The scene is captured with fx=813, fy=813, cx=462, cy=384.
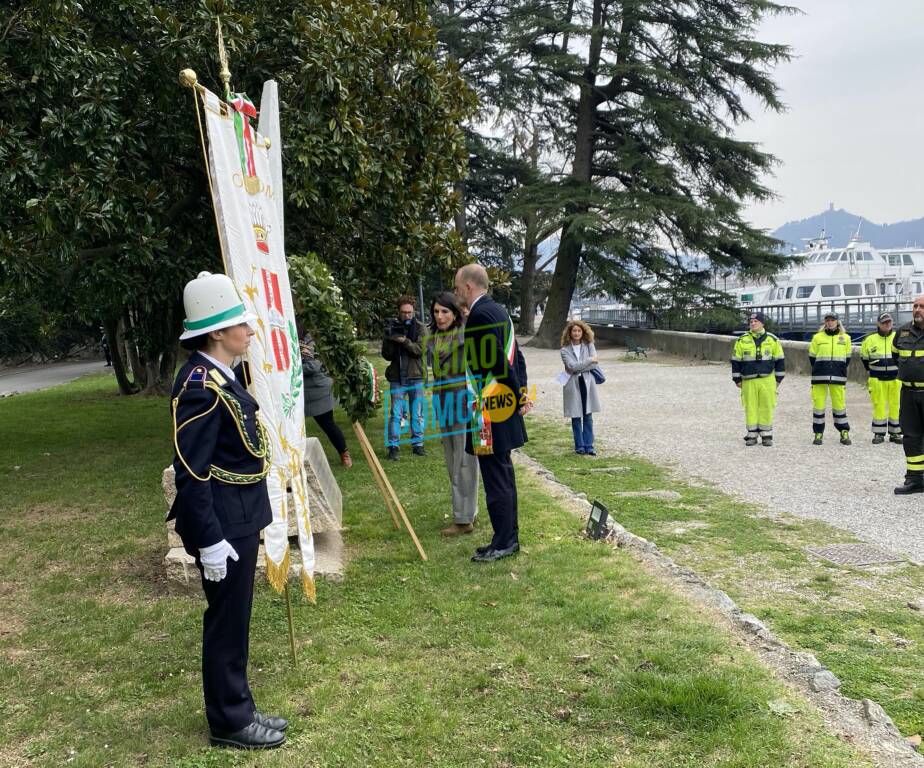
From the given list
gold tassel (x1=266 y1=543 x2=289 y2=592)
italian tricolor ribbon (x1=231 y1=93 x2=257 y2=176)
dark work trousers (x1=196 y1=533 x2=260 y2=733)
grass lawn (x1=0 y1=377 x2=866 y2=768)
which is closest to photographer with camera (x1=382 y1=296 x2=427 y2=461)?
grass lawn (x1=0 y1=377 x2=866 y2=768)

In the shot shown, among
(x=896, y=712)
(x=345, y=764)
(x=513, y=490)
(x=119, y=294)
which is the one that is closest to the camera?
(x=345, y=764)

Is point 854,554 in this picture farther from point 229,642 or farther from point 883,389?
point 883,389

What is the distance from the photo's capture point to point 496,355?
6.16m

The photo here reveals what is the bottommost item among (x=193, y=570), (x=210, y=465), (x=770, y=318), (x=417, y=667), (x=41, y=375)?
(x=417, y=667)

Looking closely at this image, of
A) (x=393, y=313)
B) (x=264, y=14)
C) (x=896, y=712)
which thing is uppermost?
(x=264, y=14)

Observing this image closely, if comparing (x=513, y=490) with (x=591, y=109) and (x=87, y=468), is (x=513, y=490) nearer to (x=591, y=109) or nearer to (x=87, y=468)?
(x=87, y=468)

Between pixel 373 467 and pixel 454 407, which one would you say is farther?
pixel 454 407

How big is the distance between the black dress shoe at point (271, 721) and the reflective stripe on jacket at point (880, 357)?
9965 millimetres

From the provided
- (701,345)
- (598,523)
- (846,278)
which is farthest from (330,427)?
(846,278)

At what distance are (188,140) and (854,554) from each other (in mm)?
8538

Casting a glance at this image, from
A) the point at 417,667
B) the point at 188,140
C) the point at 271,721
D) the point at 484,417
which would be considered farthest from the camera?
the point at 188,140

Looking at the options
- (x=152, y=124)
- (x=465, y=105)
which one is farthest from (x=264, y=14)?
(x=465, y=105)

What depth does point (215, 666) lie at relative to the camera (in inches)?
143

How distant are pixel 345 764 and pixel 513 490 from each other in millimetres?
2920
